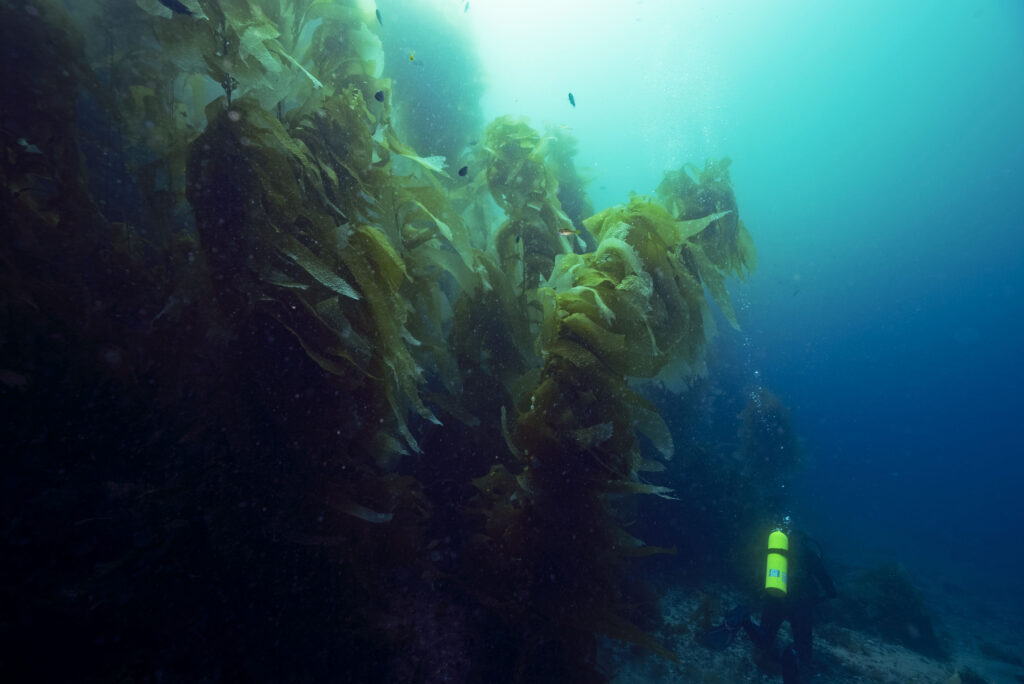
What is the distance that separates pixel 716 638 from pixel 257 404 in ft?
21.1

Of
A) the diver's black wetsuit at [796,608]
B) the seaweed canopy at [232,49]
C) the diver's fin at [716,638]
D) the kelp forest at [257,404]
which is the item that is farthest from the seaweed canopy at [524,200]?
the diver's black wetsuit at [796,608]

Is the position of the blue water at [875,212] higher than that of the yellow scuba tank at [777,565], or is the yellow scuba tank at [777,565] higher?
the blue water at [875,212]

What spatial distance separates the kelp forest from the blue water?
43.8 m

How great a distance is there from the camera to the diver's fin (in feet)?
17.7

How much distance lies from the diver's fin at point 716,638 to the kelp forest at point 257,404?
4.75m

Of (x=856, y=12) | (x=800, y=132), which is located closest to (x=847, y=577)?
(x=856, y=12)

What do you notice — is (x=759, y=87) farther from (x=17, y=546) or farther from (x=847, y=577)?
(x=17, y=546)

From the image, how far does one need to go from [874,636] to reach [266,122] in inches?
477

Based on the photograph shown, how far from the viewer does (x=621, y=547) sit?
181cm

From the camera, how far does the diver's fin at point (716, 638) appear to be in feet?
17.7

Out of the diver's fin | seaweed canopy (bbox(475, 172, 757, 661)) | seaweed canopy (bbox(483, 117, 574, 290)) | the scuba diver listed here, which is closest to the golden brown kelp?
seaweed canopy (bbox(475, 172, 757, 661))

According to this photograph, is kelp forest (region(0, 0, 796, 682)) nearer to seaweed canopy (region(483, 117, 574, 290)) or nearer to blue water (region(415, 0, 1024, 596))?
seaweed canopy (region(483, 117, 574, 290))

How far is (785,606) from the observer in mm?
5652

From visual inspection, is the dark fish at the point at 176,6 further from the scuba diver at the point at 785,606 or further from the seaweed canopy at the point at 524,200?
the scuba diver at the point at 785,606
